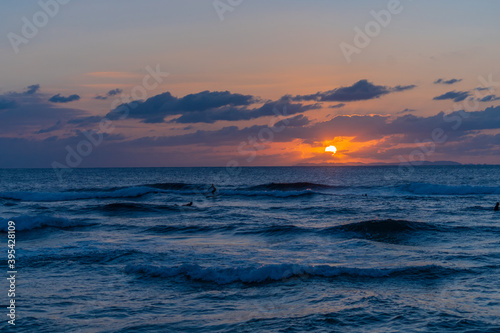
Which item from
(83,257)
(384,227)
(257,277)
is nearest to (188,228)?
(83,257)

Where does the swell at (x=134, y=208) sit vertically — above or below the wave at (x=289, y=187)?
above

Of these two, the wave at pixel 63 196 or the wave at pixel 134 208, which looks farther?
the wave at pixel 63 196

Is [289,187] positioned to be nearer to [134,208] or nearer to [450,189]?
[450,189]

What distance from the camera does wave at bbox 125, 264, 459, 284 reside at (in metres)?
14.1

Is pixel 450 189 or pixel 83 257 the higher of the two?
pixel 83 257

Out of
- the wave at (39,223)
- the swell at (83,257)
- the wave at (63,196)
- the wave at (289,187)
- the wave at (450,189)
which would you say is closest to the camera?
the swell at (83,257)

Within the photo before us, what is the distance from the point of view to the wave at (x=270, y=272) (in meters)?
14.1

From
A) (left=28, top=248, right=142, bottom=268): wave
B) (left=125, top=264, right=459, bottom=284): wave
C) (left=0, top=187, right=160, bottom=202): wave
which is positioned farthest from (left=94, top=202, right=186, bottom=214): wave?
(left=125, top=264, right=459, bottom=284): wave

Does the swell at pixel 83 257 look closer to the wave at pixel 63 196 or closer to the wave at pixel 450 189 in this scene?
the wave at pixel 63 196

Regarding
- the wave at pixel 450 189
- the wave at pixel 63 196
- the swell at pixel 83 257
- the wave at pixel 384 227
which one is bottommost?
the wave at pixel 450 189

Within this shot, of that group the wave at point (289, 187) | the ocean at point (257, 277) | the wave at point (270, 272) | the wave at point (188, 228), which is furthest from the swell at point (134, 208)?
the wave at point (289, 187)

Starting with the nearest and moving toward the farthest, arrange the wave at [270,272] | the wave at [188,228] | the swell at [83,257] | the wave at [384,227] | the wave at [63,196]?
the wave at [270,272] → the swell at [83,257] → the wave at [384,227] → the wave at [188,228] → the wave at [63,196]

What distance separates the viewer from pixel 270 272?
1434 centimetres

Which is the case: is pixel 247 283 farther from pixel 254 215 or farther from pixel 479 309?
pixel 254 215
